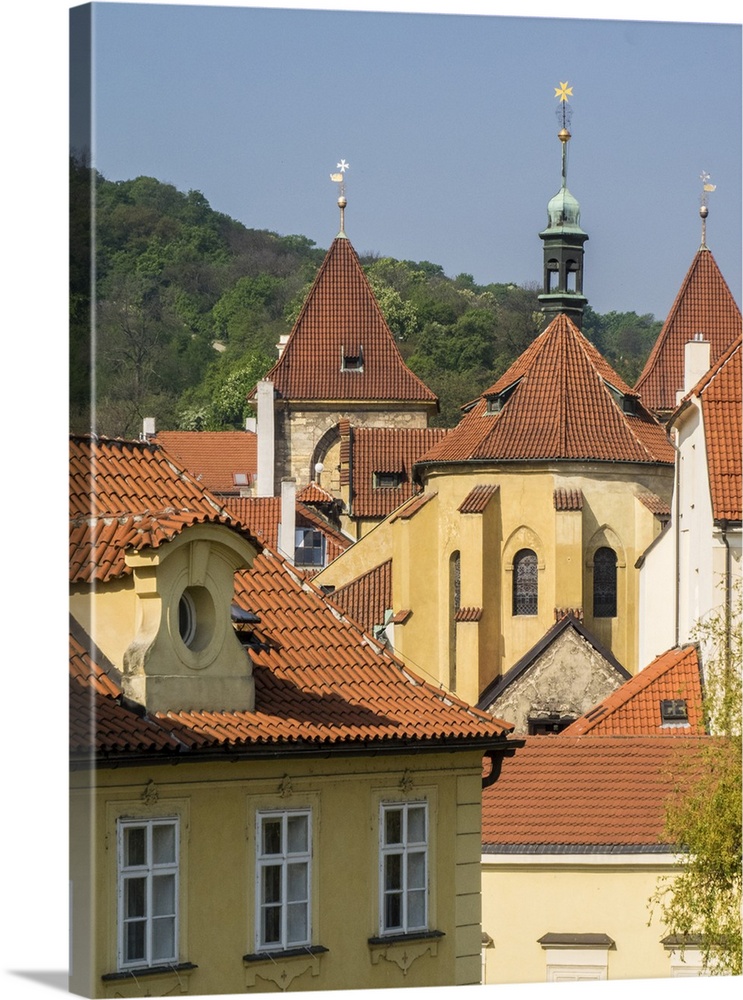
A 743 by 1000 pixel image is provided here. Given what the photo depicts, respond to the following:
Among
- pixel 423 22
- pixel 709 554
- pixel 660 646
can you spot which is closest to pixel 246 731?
pixel 423 22

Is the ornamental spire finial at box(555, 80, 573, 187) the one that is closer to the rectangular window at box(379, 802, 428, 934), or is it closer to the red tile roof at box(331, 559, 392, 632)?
the rectangular window at box(379, 802, 428, 934)

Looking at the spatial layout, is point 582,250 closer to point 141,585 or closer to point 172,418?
point 172,418

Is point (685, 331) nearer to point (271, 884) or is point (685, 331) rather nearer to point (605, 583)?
point (605, 583)

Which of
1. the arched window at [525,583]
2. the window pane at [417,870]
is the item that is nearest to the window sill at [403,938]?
the window pane at [417,870]

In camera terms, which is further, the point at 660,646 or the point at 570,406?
the point at 570,406

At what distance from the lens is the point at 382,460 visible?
6100cm

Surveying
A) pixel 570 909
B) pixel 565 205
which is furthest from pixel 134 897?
pixel 565 205

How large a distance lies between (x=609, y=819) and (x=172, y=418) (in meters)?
29.5

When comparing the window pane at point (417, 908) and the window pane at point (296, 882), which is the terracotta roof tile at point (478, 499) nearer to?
the window pane at point (417, 908)

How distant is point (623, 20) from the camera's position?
1659 cm

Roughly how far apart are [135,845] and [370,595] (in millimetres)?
35271

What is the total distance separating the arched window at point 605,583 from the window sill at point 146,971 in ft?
106

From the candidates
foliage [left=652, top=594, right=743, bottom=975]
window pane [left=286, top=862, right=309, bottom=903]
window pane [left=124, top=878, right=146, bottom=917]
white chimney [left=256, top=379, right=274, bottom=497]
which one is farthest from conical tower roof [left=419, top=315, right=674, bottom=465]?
window pane [left=124, top=878, right=146, bottom=917]

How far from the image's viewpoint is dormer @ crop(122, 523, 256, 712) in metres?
15.0
